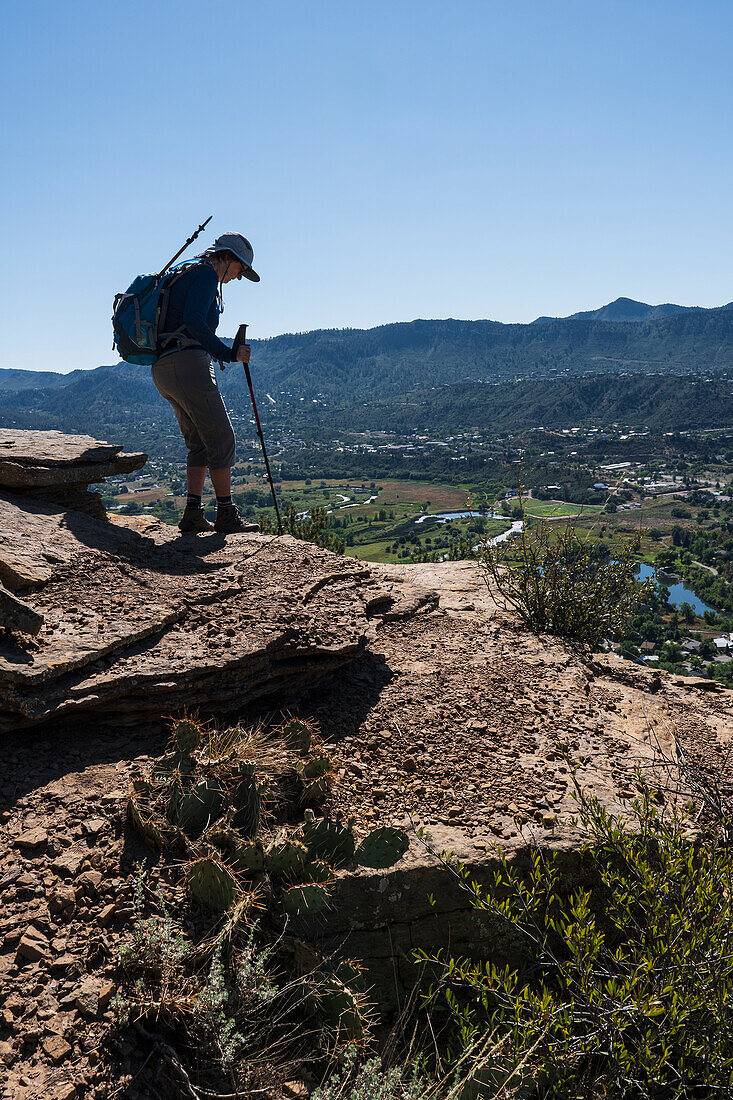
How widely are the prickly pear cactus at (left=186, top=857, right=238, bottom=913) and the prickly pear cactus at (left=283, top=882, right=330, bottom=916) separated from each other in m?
0.26

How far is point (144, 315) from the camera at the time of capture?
5.79 meters

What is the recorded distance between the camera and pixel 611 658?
5777 mm

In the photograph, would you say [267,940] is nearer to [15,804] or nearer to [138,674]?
[15,804]

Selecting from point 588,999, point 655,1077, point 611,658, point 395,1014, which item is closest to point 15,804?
point 395,1014

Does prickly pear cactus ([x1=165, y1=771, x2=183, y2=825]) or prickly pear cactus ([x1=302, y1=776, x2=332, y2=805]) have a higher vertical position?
prickly pear cactus ([x1=165, y1=771, x2=183, y2=825])

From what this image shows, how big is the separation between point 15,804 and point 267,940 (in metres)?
1.38

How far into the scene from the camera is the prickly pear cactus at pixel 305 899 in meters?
2.88

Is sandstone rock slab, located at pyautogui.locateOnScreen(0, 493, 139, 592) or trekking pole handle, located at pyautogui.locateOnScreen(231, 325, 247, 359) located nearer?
sandstone rock slab, located at pyautogui.locateOnScreen(0, 493, 139, 592)

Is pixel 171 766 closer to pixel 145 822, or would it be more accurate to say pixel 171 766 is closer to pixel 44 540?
pixel 145 822

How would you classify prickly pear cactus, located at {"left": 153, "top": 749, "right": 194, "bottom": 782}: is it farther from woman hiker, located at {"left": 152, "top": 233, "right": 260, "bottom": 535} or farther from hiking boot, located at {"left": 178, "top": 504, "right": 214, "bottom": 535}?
hiking boot, located at {"left": 178, "top": 504, "right": 214, "bottom": 535}

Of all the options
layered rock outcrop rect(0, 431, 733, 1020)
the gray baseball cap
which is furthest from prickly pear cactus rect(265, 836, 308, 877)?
the gray baseball cap

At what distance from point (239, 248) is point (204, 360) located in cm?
121

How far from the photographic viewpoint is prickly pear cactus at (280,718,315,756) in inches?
147

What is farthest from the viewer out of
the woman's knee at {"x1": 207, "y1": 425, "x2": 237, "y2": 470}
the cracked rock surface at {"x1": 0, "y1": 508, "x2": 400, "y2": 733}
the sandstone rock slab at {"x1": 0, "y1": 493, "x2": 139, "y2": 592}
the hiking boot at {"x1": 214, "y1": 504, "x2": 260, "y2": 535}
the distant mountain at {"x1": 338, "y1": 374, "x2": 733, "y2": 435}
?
the distant mountain at {"x1": 338, "y1": 374, "x2": 733, "y2": 435}
